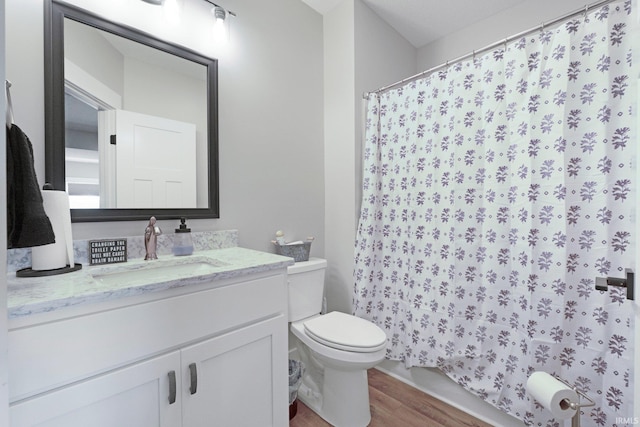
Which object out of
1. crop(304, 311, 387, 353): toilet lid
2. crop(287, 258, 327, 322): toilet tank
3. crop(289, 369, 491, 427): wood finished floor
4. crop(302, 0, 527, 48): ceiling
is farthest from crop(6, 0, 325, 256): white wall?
crop(289, 369, 491, 427): wood finished floor

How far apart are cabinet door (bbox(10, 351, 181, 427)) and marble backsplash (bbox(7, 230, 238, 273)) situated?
55 centimetres

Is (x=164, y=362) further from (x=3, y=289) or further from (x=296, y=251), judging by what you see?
(x=296, y=251)

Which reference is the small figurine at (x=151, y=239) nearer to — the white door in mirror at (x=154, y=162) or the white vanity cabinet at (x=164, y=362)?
the white door in mirror at (x=154, y=162)

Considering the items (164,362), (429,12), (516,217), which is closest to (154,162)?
(164,362)

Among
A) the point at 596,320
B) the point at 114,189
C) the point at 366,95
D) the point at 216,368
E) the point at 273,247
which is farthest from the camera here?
the point at 366,95

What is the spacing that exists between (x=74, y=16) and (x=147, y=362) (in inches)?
56.0

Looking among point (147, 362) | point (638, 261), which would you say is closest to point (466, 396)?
point (638, 261)

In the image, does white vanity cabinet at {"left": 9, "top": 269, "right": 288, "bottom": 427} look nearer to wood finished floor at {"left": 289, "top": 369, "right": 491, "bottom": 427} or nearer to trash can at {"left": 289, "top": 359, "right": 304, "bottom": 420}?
trash can at {"left": 289, "top": 359, "right": 304, "bottom": 420}

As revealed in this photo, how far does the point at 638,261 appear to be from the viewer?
0.66m

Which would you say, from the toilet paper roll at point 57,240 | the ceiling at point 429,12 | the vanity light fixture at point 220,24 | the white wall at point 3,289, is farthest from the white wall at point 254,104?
the white wall at point 3,289

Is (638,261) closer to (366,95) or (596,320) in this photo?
(596,320)

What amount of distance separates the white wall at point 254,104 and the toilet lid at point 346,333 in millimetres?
599

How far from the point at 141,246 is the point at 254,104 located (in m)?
1.06

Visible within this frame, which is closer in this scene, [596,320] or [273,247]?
[596,320]
